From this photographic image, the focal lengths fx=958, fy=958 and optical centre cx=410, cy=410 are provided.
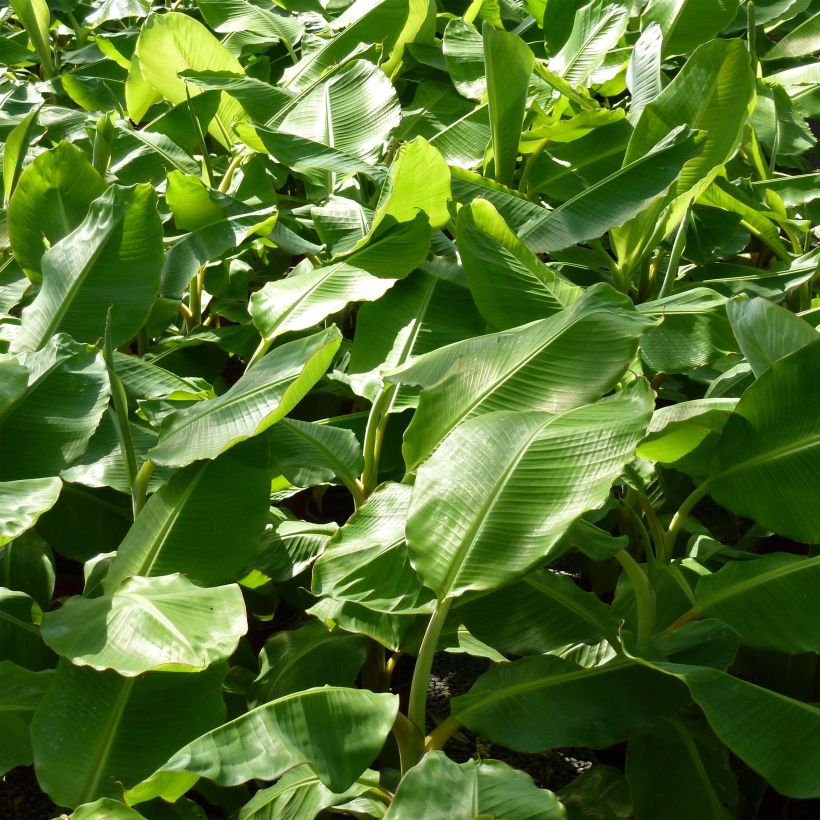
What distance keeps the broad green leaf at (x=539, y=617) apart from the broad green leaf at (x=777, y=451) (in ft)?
0.58

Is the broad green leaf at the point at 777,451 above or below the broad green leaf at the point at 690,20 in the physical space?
below

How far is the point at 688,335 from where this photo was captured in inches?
47.6

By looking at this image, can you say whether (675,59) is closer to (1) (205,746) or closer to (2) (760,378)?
(2) (760,378)

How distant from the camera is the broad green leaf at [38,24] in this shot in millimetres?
2105

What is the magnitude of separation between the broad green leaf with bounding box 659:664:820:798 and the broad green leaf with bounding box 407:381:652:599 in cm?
16

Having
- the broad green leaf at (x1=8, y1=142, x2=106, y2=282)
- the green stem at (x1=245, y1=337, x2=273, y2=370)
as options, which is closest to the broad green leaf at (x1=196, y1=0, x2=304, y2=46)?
the broad green leaf at (x1=8, y1=142, x2=106, y2=282)

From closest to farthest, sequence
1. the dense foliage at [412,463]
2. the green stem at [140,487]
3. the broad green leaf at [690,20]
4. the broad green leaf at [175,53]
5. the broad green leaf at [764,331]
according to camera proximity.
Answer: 1. the dense foliage at [412,463]
2. the broad green leaf at [764,331]
3. the green stem at [140,487]
4. the broad green leaf at [175,53]
5. the broad green leaf at [690,20]

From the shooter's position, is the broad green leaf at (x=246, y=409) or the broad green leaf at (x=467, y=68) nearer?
the broad green leaf at (x=246, y=409)


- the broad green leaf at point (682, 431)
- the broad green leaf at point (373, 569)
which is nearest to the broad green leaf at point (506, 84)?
the broad green leaf at point (682, 431)

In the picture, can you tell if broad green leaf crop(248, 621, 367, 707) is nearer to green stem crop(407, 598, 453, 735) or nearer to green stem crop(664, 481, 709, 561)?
green stem crop(407, 598, 453, 735)

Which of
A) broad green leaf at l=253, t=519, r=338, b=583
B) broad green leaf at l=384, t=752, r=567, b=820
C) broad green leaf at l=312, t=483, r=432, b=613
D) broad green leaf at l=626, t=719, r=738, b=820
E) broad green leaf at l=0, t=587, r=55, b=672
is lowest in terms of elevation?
broad green leaf at l=626, t=719, r=738, b=820

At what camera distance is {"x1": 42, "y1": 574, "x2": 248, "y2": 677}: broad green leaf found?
0.82m

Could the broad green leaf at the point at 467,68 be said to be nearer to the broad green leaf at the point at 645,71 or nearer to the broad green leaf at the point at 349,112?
the broad green leaf at the point at 349,112

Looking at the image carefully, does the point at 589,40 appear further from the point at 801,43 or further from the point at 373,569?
the point at 373,569
